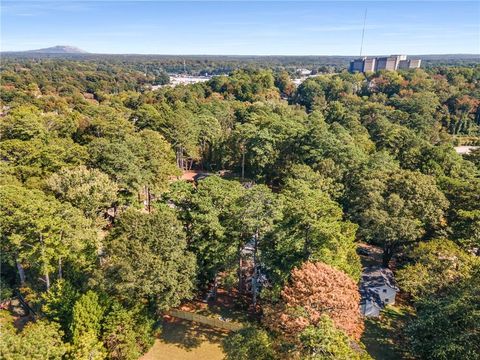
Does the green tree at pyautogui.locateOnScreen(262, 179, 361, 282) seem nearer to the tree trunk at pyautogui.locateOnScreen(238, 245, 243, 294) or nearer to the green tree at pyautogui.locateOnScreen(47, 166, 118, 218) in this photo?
the tree trunk at pyautogui.locateOnScreen(238, 245, 243, 294)

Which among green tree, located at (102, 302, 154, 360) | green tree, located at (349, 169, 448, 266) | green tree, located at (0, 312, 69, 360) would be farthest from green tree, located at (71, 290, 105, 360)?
green tree, located at (349, 169, 448, 266)

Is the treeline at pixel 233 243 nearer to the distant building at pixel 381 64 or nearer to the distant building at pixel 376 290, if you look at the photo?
the distant building at pixel 376 290

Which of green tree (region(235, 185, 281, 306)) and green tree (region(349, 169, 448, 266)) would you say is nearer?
green tree (region(235, 185, 281, 306))

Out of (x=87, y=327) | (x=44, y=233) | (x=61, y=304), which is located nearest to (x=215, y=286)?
(x=87, y=327)

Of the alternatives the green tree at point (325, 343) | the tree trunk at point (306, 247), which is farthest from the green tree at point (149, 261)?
the green tree at point (325, 343)

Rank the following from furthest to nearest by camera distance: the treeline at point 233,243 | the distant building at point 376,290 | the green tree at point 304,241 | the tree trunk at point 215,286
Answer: the tree trunk at point 215,286 → the distant building at point 376,290 → the green tree at point 304,241 → the treeline at point 233,243

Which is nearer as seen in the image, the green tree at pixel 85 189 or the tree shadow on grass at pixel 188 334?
the tree shadow on grass at pixel 188 334
